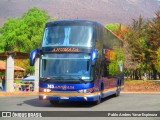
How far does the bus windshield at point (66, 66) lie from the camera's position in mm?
17578

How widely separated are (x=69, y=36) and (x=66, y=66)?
144 cm

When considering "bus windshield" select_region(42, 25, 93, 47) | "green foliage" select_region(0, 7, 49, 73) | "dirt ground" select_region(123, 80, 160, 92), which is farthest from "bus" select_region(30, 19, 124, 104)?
"green foliage" select_region(0, 7, 49, 73)

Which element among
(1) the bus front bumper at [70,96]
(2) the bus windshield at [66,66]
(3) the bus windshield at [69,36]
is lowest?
(1) the bus front bumper at [70,96]

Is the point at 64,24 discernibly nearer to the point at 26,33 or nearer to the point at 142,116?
the point at 142,116

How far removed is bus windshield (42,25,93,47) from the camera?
→ 18000 millimetres

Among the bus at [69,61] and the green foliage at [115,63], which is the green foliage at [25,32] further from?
the bus at [69,61]

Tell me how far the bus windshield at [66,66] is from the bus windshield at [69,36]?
1.75 ft

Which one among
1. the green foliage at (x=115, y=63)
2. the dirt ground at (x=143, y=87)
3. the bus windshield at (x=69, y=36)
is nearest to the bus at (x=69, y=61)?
the bus windshield at (x=69, y=36)

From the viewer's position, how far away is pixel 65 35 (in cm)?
1805

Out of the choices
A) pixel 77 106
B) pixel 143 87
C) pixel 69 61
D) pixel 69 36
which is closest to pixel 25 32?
pixel 143 87

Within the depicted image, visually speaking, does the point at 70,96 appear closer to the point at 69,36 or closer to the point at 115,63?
the point at 69,36

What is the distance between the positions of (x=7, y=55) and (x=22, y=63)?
3747cm

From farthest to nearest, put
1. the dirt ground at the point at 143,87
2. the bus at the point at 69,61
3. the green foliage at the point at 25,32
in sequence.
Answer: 1. the green foliage at the point at 25,32
2. the dirt ground at the point at 143,87
3. the bus at the point at 69,61

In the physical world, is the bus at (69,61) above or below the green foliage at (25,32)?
below
